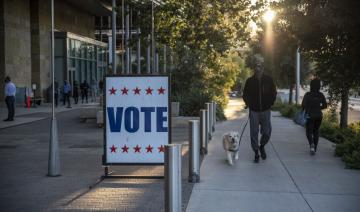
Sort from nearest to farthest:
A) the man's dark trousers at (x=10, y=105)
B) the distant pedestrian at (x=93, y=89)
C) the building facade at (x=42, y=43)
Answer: the man's dark trousers at (x=10, y=105), the building facade at (x=42, y=43), the distant pedestrian at (x=93, y=89)

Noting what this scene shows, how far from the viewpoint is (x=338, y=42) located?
12812mm

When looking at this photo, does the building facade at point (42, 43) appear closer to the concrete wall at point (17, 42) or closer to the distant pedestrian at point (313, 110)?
the concrete wall at point (17, 42)

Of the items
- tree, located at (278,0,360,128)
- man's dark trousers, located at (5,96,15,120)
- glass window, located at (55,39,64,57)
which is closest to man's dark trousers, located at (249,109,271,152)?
tree, located at (278,0,360,128)

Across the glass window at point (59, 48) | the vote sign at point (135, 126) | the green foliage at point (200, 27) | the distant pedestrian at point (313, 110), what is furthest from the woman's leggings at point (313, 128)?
the glass window at point (59, 48)

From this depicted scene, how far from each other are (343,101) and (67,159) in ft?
27.9

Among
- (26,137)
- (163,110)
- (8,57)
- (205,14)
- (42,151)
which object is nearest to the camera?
(163,110)

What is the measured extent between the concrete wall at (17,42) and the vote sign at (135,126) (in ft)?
77.6

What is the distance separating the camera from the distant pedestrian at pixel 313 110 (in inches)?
449

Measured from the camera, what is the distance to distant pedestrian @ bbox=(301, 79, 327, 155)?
37.4ft

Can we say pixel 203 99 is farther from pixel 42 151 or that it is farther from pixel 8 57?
pixel 8 57

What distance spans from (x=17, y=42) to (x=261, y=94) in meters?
24.8

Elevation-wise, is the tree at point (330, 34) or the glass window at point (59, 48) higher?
the glass window at point (59, 48)

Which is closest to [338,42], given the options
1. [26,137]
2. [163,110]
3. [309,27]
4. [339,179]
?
[309,27]

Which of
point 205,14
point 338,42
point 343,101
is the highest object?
point 205,14
